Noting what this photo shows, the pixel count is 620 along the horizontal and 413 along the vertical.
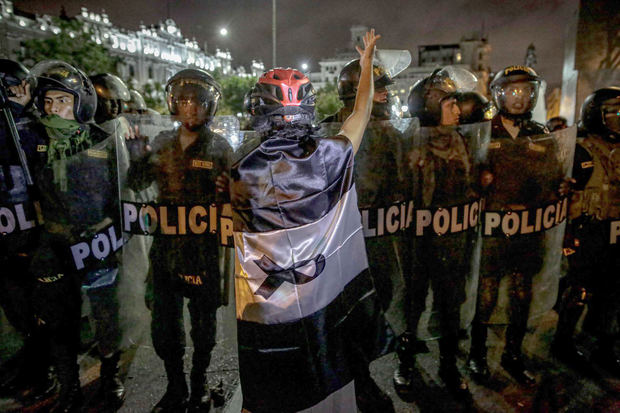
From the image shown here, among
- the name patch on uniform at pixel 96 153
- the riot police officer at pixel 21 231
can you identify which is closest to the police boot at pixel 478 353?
the name patch on uniform at pixel 96 153

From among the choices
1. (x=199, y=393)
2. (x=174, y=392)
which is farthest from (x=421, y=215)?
(x=174, y=392)

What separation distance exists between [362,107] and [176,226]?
1.86 meters

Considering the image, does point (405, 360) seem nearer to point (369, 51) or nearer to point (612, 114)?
point (369, 51)

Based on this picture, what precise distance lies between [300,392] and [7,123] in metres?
3.21

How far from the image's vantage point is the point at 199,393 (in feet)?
10.9

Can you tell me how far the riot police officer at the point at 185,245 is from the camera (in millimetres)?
3191

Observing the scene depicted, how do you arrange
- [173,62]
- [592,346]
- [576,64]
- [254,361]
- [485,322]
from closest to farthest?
[254,361] < [485,322] < [592,346] < [576,64] < [173,62]

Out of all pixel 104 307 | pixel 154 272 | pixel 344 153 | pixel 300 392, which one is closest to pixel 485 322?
pixel 300 392

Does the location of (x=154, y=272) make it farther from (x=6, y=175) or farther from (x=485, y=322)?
(x=485, y=322)

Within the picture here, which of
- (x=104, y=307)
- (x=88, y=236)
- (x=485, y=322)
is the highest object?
(x=88, y=236)

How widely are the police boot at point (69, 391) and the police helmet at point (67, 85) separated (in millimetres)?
2127

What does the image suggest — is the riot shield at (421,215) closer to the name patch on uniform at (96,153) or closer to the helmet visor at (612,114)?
the helmet visor at (612,114)

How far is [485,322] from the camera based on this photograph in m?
3.72

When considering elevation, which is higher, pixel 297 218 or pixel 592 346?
pixel 297 218
